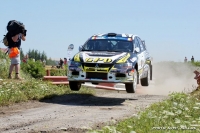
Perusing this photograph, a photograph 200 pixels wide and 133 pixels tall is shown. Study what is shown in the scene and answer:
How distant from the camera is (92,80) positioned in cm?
1264

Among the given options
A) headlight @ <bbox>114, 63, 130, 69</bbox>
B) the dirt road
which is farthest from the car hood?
the dirt road

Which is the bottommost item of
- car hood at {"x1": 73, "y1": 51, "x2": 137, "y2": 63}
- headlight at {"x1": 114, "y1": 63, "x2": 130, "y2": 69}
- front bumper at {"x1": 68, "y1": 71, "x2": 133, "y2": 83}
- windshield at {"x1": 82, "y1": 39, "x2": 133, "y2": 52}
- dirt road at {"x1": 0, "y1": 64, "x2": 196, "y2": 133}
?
dirt road at {"x1": 0, "y1": 64, "x2": 196, "y2": 133}

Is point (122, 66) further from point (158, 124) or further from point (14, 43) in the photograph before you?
point (158, 124)

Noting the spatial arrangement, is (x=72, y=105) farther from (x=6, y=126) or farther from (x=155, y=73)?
(x=155, y=73)

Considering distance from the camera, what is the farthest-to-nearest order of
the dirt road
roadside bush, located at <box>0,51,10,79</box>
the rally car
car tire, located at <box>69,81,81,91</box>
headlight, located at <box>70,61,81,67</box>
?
roadside bush, located at <box>0,51,10,79</box>
car tire, located at <box>69,81,81,91</box>
headlight, located at <box>70,61,81,67</box>
the rally car
the dirt road

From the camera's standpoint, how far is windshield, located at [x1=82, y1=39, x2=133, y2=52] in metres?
13.8

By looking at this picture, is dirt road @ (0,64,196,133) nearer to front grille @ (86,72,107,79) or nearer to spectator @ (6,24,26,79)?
front grille @ (86,72,107,79)

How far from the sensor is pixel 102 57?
41.5 feet

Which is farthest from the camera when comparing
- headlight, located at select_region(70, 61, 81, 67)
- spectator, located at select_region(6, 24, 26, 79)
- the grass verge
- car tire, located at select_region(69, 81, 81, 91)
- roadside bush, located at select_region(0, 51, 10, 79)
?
roadside bush, located at select_region(0, 51, 10, 79)

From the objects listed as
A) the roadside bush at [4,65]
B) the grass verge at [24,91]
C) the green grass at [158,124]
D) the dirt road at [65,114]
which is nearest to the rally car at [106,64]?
the dirt road at [65,114]

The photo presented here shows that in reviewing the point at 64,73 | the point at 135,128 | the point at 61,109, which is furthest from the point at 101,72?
the point at 64,73

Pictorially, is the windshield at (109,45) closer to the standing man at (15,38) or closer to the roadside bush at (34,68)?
the standing man at (15,38)

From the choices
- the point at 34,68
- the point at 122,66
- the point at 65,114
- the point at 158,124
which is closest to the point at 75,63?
the point at 122,66

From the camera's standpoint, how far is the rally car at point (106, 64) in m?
12.5
